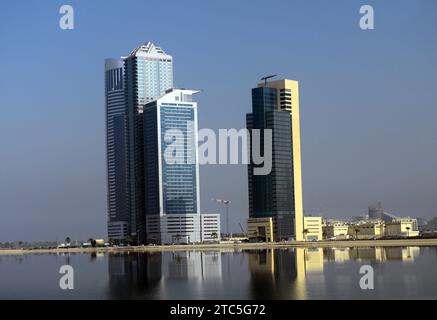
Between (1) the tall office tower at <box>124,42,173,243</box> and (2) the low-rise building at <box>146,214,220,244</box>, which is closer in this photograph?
(2) the low-rise building at <box>146,214,220,244</box>

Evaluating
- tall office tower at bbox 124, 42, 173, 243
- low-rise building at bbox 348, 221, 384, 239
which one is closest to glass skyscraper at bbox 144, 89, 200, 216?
tall office tower at bbox 124, 42, 173, 243

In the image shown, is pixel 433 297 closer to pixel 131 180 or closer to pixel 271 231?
pixel 271 231

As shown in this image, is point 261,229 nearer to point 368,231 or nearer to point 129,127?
point 368,231

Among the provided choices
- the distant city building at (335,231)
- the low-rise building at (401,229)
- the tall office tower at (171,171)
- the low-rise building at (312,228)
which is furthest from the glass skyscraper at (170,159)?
the low-rise building at (401,229)

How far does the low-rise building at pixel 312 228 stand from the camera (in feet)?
423

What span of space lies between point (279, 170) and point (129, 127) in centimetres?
3322

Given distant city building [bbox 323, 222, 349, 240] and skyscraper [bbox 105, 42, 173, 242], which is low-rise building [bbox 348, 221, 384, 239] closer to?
distant city building [bbox 323, 222, 349, 240]

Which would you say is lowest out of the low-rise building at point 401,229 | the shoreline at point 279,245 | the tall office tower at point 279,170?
the shoreline at point 279,245

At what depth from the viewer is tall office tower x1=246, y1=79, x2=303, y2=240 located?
123000mm

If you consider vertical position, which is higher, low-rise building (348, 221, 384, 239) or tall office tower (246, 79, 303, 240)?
tall office tower (246, 79, 303, 240)

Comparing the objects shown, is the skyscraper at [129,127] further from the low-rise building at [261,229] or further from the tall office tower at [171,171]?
the low-rise building at [261,229]

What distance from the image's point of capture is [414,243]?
344ft

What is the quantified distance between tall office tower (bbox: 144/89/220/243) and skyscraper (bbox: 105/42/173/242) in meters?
4.06
